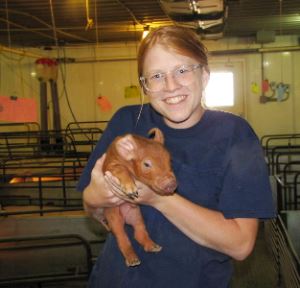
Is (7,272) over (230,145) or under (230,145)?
under

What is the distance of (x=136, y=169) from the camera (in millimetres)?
1324

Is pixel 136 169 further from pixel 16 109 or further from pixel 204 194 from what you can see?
pixel 16 109

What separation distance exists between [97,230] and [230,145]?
300 centimetres

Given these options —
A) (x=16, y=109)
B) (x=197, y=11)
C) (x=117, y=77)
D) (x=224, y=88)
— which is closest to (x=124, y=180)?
(x=16, y=109)

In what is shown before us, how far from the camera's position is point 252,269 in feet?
14.3

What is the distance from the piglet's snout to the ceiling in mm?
3968

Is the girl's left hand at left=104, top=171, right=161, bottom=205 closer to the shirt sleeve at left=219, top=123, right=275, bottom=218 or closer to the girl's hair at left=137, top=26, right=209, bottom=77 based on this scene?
the shirt sleeve at left=219, top=123, right=275, bottom=218

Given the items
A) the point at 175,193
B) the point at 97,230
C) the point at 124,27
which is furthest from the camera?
the point at 124,27

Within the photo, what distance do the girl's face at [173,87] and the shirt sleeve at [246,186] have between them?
193 millimetres

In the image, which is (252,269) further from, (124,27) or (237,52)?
(237,52)

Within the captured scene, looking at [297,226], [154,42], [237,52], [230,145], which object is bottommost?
[297,226]

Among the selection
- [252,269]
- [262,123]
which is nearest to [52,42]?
[262,123]

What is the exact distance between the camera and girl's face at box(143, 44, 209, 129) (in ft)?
4.04

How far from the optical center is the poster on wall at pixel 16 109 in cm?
→ 248
